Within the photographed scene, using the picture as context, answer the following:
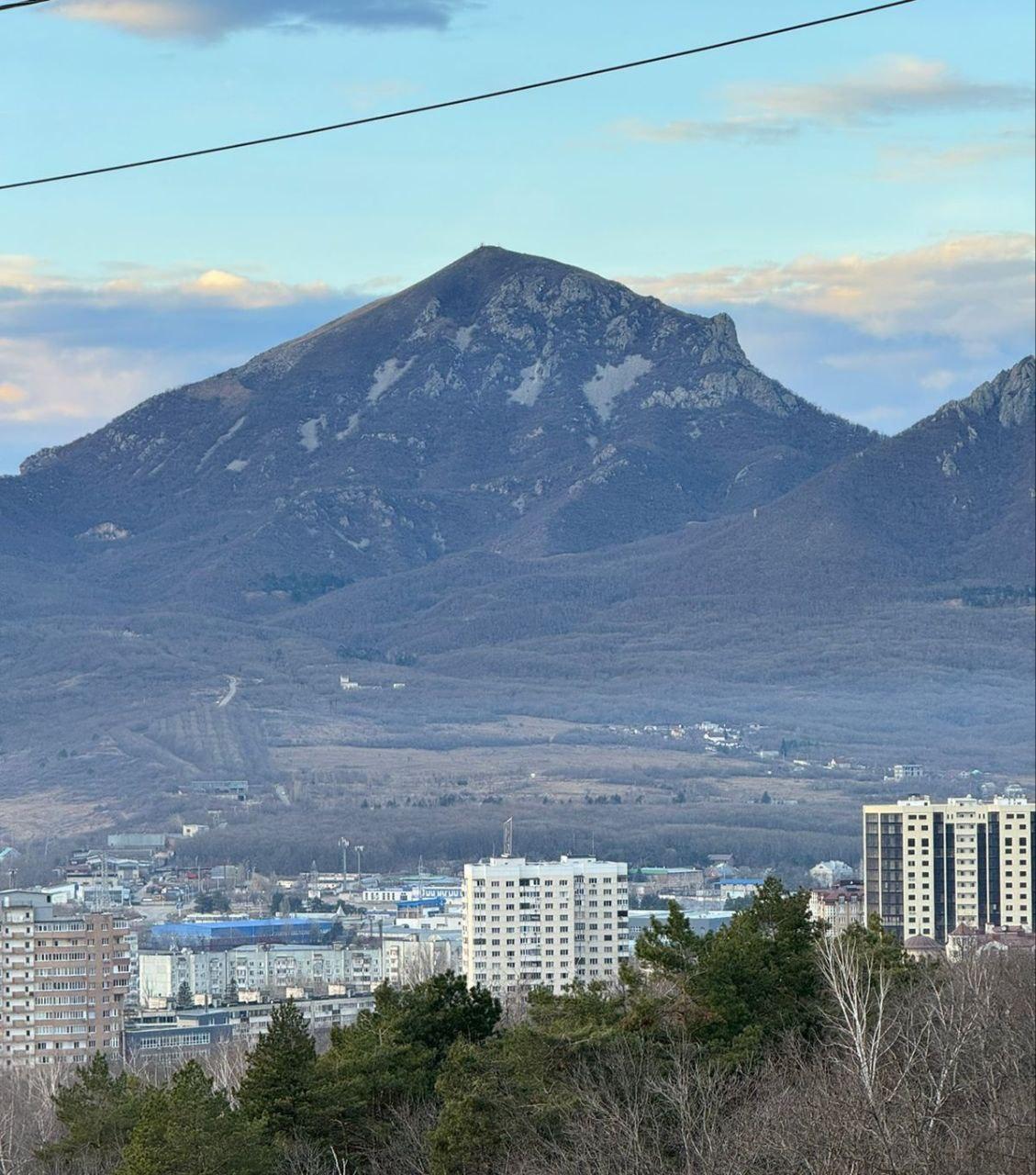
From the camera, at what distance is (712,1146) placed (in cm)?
2427

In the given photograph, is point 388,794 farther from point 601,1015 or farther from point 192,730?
point 601,1015

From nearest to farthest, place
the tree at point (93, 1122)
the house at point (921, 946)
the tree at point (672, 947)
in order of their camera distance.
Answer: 1. the tree at point (93, 1122)
2. the tree at point (672, 947)
3. the house at point (921, 946)

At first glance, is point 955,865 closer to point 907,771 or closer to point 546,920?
point 546,920

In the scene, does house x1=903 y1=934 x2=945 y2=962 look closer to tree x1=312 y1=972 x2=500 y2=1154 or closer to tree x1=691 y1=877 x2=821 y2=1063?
tree x1=691 y1=877 x2=821 y2=1063

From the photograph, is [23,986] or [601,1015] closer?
[601,1015]

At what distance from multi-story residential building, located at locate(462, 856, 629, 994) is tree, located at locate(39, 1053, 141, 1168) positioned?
37500mm

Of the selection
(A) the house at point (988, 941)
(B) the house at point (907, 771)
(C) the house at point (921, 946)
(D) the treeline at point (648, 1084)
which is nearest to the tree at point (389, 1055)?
(D) the treeline at point (648, 1084)

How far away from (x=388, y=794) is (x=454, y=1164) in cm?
11594

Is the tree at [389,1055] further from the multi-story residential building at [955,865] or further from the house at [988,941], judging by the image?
the multi-story residential building at [955,865]

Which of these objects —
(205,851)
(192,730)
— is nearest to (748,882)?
(205,851)

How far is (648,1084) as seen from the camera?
92.7ft

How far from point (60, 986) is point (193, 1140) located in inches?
1374

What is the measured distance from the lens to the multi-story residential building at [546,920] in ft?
234

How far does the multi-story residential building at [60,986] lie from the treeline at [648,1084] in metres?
21.5
